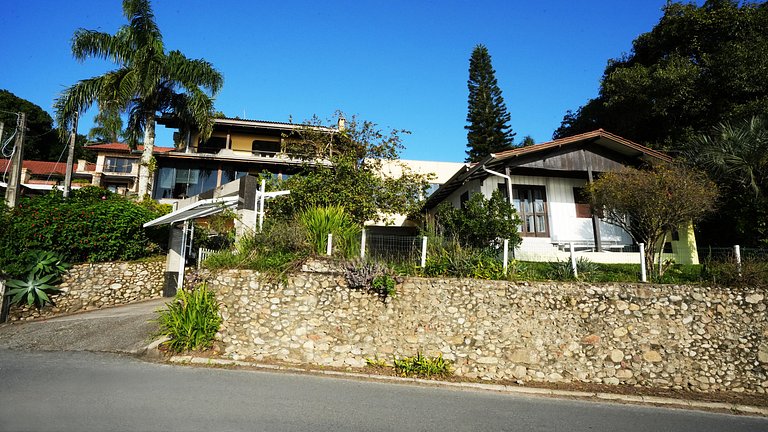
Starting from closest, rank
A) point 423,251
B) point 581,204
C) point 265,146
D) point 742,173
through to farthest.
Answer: point 423,251
point 742,173
point 581,204
point 265,146

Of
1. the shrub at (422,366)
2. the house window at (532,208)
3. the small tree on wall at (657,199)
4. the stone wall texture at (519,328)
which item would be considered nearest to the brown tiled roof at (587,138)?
the house window at (532,208)

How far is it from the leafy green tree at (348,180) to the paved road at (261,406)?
687 cm

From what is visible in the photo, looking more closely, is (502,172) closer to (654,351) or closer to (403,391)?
(654,351)

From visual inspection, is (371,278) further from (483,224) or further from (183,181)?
(183,181)

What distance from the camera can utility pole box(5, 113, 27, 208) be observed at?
40.2 feet

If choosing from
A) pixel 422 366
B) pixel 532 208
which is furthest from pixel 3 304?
pixel 532 208

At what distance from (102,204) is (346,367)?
10.4 m

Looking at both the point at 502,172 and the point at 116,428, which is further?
the point at 502,172

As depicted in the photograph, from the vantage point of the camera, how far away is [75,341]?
8.95m

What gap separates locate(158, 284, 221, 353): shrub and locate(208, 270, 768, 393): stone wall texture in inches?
8.5

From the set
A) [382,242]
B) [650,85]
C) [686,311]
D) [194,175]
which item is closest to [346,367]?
[382,242]

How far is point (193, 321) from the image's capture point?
8.10 metres

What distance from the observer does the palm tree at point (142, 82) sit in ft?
59.7

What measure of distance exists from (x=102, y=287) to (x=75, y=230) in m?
1.91
